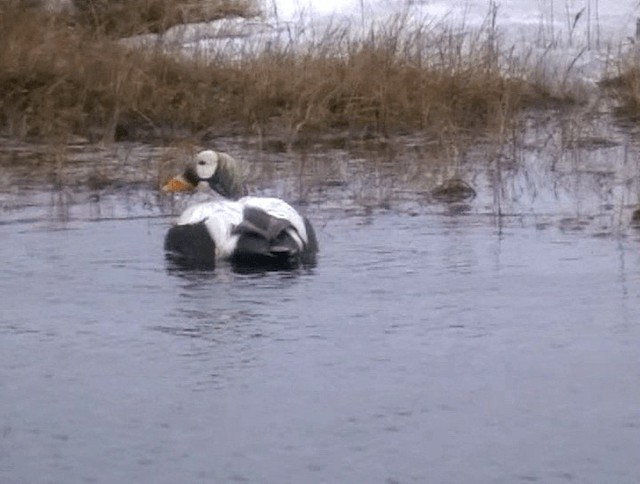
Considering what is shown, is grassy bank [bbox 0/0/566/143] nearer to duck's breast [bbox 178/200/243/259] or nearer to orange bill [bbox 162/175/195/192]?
orange bill [bbox 162/175/195/192]

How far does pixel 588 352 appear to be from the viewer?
738cm

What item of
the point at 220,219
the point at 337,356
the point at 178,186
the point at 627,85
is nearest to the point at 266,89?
the point at 627,85

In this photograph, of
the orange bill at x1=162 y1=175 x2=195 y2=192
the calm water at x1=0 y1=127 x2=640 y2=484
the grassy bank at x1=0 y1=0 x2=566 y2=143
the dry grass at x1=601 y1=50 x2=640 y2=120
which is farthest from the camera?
the dry grass at x1=601 y1=50 x2=640 y2=120

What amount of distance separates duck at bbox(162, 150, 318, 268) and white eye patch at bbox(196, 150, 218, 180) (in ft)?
2.73

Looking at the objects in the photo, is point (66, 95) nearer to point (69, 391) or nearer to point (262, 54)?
point (262, 54)

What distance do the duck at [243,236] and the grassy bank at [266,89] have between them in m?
3.26

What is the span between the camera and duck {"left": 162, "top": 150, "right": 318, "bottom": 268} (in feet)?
29.3

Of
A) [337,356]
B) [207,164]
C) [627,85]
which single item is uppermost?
[627,85]

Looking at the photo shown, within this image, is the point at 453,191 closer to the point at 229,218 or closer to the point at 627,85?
the point at 229,218

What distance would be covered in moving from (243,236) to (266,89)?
4289 millimetres

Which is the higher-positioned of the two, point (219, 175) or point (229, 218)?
point (219, 175)

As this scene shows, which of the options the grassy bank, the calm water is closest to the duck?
the calm water

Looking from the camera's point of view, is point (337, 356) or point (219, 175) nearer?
point (337, 356)

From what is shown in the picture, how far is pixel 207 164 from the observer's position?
34.3 feet
